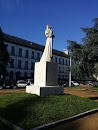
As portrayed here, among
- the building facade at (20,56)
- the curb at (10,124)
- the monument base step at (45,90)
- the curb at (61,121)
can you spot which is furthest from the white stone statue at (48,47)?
the building facade at (20,56)

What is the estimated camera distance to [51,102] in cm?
633

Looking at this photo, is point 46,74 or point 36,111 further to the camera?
point 46,74

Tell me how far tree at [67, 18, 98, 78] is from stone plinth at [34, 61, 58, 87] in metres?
10.5

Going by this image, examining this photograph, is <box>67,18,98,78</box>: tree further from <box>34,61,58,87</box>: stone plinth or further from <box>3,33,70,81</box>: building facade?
<box>3,33,70,81</box>: building facade

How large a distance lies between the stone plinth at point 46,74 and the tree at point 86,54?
34.6 ft

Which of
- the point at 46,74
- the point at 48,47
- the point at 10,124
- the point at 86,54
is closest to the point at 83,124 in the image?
the point at 10,124

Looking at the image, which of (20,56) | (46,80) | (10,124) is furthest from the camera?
(20,56)

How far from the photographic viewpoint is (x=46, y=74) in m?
7.70

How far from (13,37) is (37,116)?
3858 centimetres

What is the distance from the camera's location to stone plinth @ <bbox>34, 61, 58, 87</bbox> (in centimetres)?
772

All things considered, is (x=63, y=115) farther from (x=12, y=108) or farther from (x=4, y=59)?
(x=4, y=59)

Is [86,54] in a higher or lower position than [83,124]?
higher

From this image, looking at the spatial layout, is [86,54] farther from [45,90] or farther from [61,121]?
[61,121]

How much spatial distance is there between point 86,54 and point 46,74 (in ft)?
37.6
